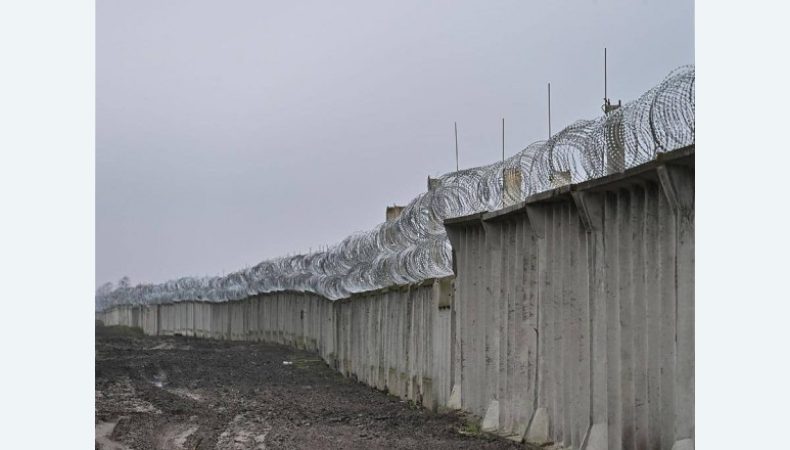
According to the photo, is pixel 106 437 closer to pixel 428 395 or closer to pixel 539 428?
pixel 428 395

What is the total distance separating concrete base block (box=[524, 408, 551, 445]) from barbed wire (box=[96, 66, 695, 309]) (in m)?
2.10

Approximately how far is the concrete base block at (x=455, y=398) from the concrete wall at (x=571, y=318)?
23 mm

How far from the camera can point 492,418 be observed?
11477mm

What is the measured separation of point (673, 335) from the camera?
24.5 ft

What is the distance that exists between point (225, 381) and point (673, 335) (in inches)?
505

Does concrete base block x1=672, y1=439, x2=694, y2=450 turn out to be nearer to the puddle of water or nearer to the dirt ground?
the dirt ground

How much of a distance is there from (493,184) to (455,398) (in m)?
2.55

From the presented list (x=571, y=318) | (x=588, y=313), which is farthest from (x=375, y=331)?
(x=588, y=313)

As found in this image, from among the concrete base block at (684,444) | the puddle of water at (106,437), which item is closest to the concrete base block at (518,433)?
the concrete base block at (684,444)

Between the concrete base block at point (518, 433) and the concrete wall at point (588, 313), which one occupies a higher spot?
the concrete wall at point (588, 313)

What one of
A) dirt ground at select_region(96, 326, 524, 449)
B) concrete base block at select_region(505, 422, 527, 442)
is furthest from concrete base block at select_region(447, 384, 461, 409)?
concrete base block at select_region(505, 422, 527, 442)

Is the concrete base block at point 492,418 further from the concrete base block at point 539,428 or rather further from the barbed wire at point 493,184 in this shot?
the barbed wire at point 493,184

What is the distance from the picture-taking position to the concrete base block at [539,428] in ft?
32.9

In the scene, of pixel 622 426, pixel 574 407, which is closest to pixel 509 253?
pixel 574 407
